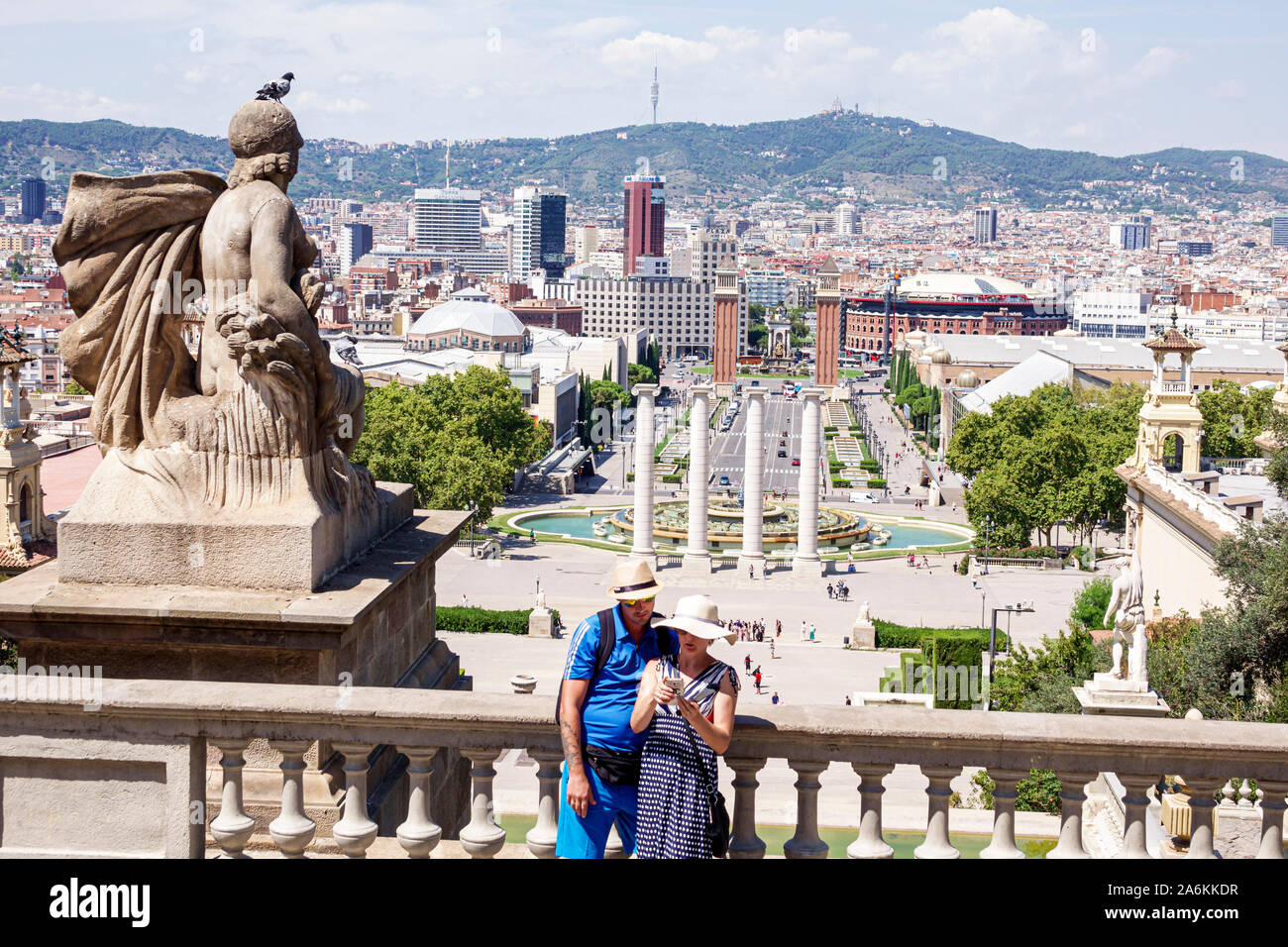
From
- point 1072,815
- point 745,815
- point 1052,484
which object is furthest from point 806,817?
point 1052,484

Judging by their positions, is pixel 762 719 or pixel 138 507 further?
pixel 138 507

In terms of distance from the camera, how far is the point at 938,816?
22.1ft

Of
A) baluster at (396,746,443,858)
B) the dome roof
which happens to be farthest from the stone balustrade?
the dome roof

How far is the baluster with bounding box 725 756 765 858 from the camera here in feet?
22.1

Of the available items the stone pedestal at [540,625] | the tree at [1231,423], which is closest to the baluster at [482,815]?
the stone pedestal at [540,625]

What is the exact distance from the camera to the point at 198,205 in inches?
362

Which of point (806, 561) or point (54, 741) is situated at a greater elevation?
point (54, 741)

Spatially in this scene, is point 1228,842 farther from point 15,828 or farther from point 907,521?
point 907,521

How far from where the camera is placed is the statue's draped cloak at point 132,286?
902cm

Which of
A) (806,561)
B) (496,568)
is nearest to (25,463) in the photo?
(496,568)

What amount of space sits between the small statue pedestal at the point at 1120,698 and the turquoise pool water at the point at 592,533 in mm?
48286

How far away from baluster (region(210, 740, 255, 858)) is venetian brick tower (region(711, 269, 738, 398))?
6688 inches
